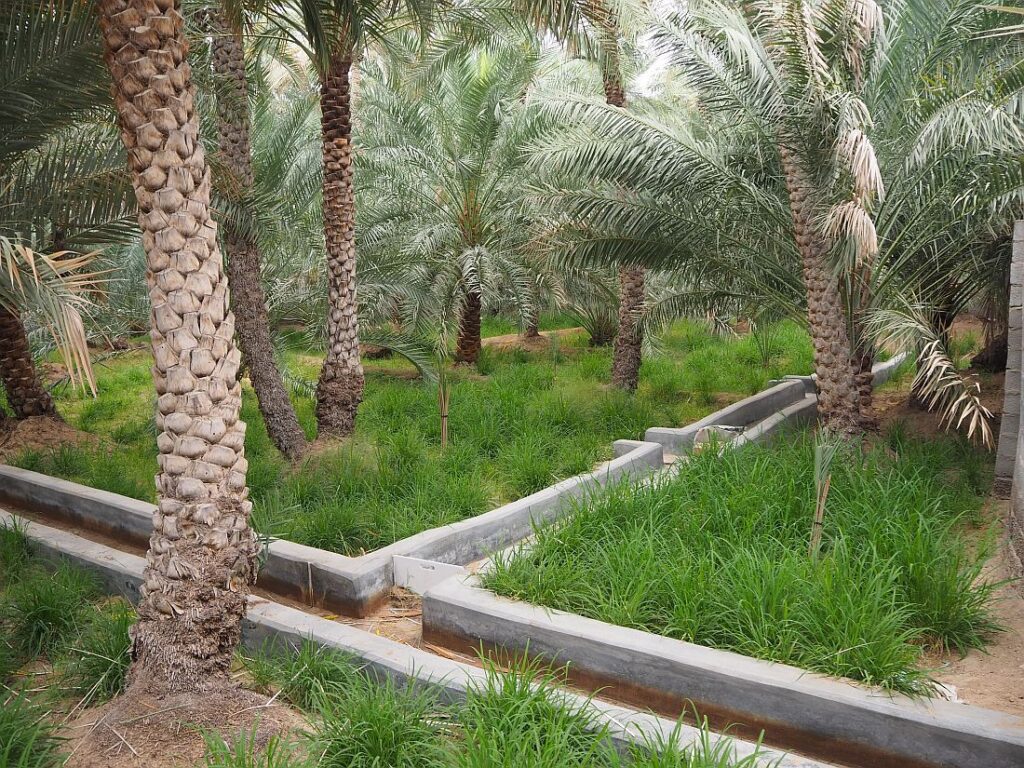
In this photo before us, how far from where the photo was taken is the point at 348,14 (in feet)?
23.3

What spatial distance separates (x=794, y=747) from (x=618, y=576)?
1.24 meters

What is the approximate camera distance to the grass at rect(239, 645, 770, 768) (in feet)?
9.84

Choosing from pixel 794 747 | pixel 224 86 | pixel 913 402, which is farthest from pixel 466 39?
pixel 794 747

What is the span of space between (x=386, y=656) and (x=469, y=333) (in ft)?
33.2

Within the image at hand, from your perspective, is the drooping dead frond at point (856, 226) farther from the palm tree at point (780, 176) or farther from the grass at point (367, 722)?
the grass at point (367, 722)

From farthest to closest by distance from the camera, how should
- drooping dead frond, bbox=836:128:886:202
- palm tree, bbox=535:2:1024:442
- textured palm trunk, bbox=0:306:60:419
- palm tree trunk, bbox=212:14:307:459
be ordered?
textured palm trunk, bbox=0:306:60:419 → palm tree trunk, bbox=212:14:307:459 → palm tree, bbox=535:2:1024:442 → drooping dead frond, bbox=836:128:886:202

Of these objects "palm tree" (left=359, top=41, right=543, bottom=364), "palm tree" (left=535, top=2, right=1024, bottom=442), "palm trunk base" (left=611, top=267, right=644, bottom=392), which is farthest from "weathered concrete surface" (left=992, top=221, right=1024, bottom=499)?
"palm tree" (left=359, top=41, right=543, bottom=364)

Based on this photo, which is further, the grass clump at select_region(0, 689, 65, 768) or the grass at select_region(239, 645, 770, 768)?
the grass clump at select_region(0, 689, 65, 768)

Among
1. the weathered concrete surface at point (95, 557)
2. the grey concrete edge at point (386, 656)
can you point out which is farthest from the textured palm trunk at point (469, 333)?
the grey concrete edge at point (386, 656)

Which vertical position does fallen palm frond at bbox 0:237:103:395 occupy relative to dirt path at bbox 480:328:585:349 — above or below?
above

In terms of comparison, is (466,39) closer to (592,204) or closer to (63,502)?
(592,204)

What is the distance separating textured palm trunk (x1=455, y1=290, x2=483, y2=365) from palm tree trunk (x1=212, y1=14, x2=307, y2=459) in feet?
18.9

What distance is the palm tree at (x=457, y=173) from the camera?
487 inches

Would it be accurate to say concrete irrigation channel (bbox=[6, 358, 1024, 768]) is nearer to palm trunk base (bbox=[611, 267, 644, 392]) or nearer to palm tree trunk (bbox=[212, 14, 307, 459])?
palm tree trunk (bbox=[212, 14, 307, 459])
